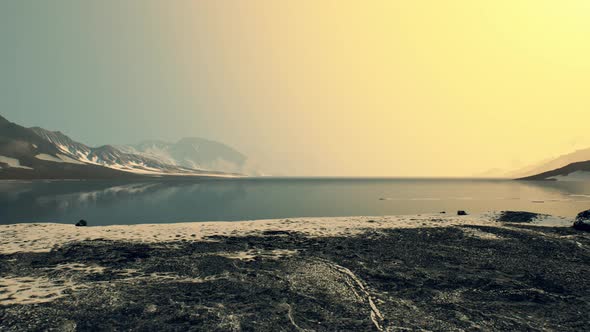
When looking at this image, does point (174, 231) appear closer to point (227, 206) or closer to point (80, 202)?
point (227, 206)

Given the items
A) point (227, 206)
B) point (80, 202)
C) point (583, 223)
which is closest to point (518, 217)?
point (583, 223)

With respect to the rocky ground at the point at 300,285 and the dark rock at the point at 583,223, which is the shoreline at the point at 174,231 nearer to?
the dark rock at the point at 583,223

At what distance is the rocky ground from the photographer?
11375 millimetres

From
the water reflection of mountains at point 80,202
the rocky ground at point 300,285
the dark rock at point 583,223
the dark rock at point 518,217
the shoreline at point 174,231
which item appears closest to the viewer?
the rocky ground at point 300,285

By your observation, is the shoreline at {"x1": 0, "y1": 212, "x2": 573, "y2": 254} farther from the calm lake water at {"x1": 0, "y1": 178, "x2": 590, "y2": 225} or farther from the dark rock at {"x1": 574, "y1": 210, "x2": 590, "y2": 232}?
the calm lake water at {"x1": 0, "y1": 178, "x2": 590, "y2": 225}

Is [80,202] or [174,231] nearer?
[174,231]

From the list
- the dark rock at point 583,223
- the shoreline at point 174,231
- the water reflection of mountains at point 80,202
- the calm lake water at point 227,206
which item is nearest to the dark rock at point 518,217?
the shoreline at point 174,231

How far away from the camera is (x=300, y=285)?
586 inches

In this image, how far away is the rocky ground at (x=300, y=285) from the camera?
11375 millimetres

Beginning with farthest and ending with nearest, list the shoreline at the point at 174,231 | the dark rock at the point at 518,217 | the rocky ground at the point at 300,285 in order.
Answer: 1. the dark rock at the point at 518,217
2. the shoreline at the point at 174,231
3. the rocky ground at the point at 300,285

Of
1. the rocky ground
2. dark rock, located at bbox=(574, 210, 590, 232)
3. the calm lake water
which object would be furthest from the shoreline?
the calm lake water

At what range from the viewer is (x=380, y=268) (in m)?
17.5

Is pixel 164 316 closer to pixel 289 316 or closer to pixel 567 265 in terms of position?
pixel 289 316

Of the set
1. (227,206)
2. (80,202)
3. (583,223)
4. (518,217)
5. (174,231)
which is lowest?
(80,202)
